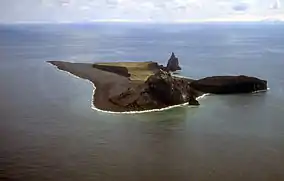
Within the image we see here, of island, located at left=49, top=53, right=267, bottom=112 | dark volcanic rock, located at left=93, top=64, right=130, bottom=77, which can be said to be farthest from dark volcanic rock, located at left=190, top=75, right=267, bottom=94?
dark volcanic rock, located at left=93, top=64, right=130, bottom=77

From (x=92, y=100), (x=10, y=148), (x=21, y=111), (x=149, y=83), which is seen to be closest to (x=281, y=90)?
(x=149, y=83)

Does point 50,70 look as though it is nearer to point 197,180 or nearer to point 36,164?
point 36,164

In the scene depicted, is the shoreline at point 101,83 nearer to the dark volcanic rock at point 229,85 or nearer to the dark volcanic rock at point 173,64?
the dark volcanic rock at point 229,85

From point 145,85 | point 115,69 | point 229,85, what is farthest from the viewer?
point 115,69

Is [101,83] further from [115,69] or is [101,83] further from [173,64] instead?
[173,64]

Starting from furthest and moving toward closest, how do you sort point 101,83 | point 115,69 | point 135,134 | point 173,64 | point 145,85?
point 173,64 → point 115,69 → point 101,83 → point 145,85 → point 135,134

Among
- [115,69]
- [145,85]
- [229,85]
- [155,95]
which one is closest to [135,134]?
[155,95]
